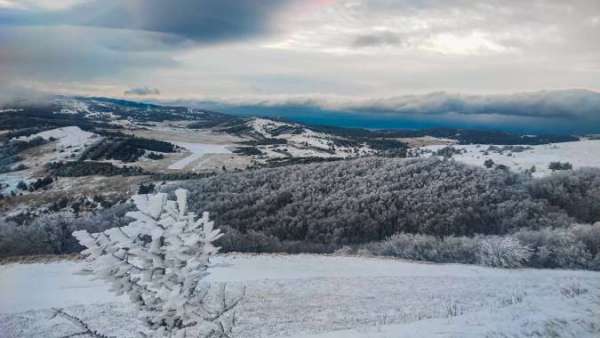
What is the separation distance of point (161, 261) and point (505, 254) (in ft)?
36.7

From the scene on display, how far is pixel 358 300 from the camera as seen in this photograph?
10375 mm

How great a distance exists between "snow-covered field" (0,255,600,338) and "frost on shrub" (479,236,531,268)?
1.57 ft

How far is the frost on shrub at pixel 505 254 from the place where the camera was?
42.1ft

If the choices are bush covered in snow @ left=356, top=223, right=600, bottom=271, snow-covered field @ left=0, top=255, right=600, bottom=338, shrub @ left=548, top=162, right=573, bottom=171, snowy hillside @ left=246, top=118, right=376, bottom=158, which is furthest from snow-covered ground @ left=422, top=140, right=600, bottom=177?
snowy hillside @ left=246, top=118, right=376, bottom=158

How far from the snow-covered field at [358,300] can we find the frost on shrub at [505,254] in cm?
48

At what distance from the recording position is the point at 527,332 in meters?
8.72

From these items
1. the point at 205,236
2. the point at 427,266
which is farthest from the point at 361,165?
the point at 205,236

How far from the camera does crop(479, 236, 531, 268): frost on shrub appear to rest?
42.1 feet

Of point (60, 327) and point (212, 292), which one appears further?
point (212, 292)

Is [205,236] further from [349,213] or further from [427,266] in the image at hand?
[349,213]

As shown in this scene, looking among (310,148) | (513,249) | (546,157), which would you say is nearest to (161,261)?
(513,249)

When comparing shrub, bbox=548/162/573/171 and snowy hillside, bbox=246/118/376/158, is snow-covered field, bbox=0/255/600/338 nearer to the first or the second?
shrub, bbox=548/162/573/171

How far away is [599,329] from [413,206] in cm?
1083

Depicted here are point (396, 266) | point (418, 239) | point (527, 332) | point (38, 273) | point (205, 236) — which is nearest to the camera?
point (205, 236)
